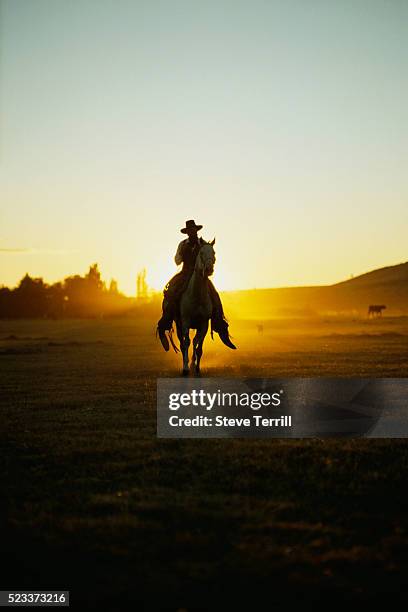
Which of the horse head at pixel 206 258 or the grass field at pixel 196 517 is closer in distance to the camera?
the grass field at pixel 196 517

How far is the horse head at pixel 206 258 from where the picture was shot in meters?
14.8

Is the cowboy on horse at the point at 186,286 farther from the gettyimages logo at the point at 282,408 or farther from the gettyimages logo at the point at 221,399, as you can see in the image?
the gettyimages logo at the point at 221,399

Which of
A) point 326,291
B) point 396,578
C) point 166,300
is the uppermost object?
point 326,291

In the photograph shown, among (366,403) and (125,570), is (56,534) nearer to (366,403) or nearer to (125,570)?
(125,570)

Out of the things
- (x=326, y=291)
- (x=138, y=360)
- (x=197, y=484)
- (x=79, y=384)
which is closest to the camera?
(x=197, y=484)

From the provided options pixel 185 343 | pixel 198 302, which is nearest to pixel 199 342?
pixel 185 343

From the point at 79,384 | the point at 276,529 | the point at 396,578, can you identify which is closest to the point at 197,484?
the point at 276,529

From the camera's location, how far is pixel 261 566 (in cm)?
441

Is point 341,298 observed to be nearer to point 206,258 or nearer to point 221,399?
point 206,258

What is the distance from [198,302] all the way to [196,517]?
10638 mm

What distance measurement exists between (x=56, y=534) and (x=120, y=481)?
167 cm

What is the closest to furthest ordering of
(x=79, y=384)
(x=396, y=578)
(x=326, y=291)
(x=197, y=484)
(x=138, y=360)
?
1. (x=396, y=578)
2. (x=197, y=484)
3. (x=79, y=384)
4. (x=138, y=360)
5. (x=326, y=291)

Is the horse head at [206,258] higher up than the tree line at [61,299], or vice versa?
the tree line at [61,299]

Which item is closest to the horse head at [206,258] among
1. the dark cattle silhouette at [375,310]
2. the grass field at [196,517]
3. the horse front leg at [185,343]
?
the horse front leg at [185,343]
